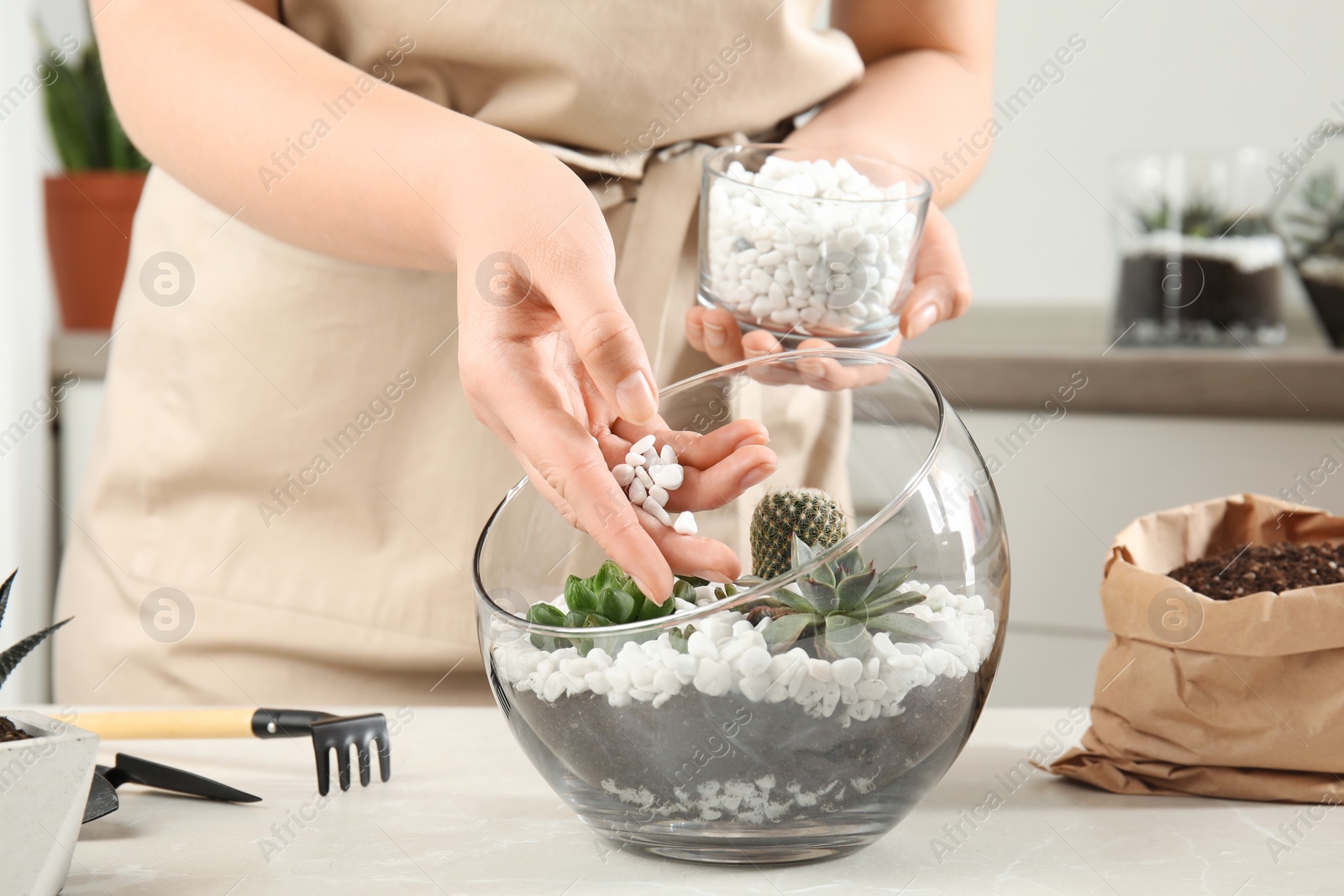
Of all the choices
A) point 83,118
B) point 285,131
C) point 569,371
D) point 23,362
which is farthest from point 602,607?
point 83,118

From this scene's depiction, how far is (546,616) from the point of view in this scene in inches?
15.7

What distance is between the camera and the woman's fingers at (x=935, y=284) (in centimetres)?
64

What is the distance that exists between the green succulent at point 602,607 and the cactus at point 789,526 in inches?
1.6

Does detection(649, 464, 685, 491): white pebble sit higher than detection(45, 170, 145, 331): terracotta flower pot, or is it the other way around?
detection(649, 464, 685, 491): white pebble

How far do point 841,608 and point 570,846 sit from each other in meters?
0.16

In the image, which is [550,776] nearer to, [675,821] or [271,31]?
[675,821]

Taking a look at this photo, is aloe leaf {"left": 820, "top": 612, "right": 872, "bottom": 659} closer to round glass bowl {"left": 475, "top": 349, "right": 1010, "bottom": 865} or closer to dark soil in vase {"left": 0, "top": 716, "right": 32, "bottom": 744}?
round glass bowl {"left": 475, "top": 349, "right": 1010, "bottom": 865}

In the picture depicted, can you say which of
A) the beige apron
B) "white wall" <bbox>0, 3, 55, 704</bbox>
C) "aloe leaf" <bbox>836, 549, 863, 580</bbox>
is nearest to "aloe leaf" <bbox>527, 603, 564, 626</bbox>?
"aloe leaf" <bbox>836, 549, 863, 580</bbox>

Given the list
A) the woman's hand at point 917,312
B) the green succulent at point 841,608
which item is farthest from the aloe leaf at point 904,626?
the woman's hand at point 917,312

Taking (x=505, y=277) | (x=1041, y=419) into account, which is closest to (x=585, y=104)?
(x=505, y=277)

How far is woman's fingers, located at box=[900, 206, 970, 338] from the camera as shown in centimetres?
64

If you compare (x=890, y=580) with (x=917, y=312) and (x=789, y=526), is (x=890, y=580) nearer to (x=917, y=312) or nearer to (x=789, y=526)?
(x=789, y=526)

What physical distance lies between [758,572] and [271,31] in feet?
1.32

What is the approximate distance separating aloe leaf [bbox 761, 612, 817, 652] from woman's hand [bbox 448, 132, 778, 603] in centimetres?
4
